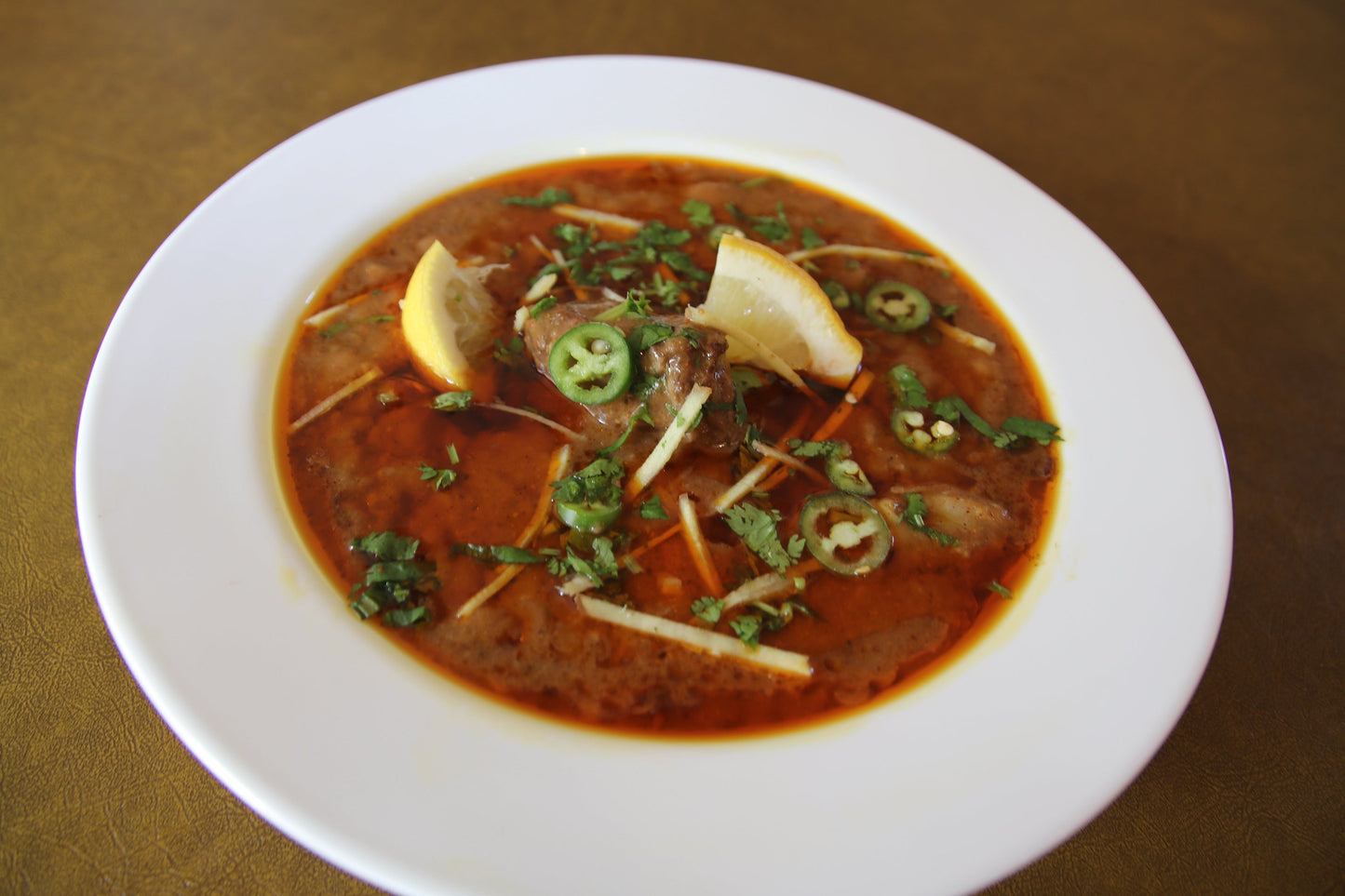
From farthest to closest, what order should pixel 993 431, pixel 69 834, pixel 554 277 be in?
pixel 554 277 < pixel 993 431 < pixel 69 834

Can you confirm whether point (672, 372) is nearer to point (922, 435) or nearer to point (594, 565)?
point (594, 565)

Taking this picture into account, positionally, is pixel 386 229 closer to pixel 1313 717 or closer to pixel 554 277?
pixel 554 277

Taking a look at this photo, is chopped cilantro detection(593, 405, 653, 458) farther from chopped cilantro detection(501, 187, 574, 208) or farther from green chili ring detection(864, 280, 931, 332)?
chopped cilantro detection(501, 187, 574, 208)

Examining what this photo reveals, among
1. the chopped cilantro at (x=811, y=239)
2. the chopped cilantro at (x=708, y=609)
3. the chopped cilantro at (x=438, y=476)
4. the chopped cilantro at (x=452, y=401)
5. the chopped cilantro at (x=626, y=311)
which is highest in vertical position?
the chopped cilantro at (x=811, y=239)

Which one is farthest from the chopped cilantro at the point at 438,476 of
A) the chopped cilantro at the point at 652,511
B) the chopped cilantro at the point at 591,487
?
the chopped cilantro at the point at 652,511

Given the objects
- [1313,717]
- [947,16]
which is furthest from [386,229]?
[947,16]

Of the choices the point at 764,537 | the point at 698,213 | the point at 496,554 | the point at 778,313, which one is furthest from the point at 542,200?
the point at 764,537

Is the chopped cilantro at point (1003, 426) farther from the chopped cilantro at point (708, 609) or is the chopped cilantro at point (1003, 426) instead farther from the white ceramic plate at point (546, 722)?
the chopped cilantro at point (708, 609)
